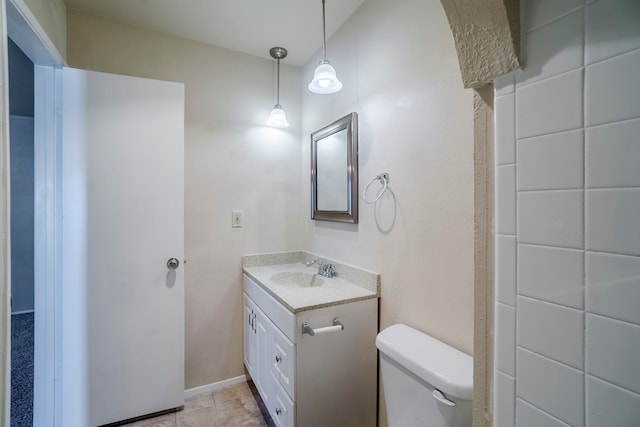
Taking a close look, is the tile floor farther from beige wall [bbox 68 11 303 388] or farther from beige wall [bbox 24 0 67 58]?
beige wall [bbox 24 0 67 58]

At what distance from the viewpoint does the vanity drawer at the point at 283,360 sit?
50.5 inches

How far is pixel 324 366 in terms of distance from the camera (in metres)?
1.33

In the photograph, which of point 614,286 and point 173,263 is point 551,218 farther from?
point 173,263

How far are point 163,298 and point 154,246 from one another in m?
0.32

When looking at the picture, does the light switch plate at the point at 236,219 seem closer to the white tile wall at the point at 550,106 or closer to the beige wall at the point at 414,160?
the beige wall at the point at 414,160

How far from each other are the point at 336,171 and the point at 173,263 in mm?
1160

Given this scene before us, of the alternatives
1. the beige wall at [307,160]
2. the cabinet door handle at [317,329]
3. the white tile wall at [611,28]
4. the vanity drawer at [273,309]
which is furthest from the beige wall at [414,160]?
the white tile wall at [611,28]

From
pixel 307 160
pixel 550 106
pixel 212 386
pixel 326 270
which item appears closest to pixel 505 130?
pixel 550 106

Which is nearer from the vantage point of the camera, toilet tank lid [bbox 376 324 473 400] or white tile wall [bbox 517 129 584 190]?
white tile wall [bbox 517 129 584 190]

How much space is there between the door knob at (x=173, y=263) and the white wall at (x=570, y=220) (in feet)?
5.59

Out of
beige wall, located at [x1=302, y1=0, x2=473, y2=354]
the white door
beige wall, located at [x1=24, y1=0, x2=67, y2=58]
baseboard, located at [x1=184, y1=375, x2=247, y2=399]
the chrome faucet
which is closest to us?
beige wall, located at [x1=302, y1=0, x2=473, y2=354]

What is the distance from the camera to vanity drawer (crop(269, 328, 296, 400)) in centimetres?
128

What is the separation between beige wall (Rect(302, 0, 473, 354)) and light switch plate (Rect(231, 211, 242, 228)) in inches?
33.3

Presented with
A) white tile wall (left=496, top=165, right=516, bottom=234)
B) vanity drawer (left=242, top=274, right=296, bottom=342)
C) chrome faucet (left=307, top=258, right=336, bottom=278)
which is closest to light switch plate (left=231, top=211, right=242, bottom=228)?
vanity drawer (left=242, top=274, right=296, bottom=342)
